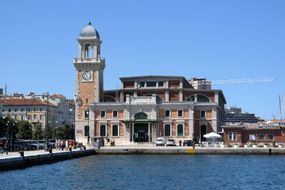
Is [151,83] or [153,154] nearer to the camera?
[153,154]

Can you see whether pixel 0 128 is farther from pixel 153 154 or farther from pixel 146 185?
pixel 146 185

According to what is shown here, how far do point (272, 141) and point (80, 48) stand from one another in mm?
35019

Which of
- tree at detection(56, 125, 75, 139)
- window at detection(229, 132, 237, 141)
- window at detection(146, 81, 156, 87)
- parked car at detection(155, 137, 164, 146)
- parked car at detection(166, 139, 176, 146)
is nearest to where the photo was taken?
parked car at detection(166, 139, 176, 146)

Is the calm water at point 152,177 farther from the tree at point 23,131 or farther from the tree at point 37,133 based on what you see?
the tree at point 37,133

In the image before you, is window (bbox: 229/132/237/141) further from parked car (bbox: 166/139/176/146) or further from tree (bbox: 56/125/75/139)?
tree (bbox: 56/125/75/139)

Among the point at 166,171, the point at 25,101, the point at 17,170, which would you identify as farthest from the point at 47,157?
the point at 25,101

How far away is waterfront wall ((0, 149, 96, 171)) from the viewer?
51.0 meters

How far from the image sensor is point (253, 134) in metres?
96.5

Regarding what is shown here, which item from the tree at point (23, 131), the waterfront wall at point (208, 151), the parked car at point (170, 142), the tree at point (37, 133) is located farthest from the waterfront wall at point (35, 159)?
the tree at point (37, 133)

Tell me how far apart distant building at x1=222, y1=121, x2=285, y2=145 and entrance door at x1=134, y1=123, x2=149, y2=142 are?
1249cm

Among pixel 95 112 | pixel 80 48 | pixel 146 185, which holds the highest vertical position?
pixel 80 48

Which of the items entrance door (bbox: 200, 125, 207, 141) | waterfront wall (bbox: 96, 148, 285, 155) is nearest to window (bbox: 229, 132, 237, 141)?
entrance door (bbox: 200, 125, 207, 141)

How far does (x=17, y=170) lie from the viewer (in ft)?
164

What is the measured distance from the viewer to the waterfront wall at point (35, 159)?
51.0 m
